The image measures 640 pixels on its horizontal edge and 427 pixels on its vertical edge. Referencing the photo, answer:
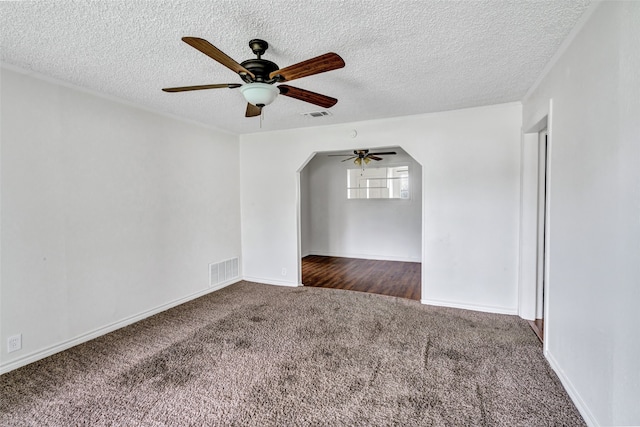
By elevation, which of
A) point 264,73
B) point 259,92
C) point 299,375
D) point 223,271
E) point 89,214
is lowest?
point 299,375

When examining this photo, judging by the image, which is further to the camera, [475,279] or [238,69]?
[475,279]

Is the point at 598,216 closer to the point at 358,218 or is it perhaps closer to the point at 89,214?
the point at 89,214

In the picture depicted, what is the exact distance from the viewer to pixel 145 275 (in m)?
3.45

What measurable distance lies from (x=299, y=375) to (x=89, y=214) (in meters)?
2.48

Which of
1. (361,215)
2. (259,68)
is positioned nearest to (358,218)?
(361,215)

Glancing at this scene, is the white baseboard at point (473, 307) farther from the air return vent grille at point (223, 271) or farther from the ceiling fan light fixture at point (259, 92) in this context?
the ceiling fan light fixture at point (259, 92)

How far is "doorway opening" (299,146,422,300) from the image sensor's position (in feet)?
20.8

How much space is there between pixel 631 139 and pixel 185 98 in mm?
3436

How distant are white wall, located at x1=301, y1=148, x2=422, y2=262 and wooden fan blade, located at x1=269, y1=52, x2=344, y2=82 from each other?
468 cm

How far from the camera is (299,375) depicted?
7.51 feet

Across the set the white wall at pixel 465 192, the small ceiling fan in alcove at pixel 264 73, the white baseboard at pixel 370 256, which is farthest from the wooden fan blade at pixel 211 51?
the white baseboard at pixel 370 256

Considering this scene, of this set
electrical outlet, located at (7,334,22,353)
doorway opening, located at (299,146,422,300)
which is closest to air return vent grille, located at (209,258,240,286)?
doorway opening, located at (299,146,422,300)

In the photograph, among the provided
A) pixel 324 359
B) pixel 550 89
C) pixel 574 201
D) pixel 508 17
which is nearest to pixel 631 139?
pixel 574 201

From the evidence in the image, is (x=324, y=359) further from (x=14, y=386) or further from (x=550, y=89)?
(x=550, y=89)
